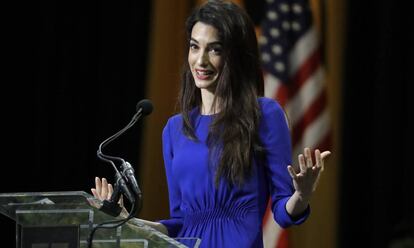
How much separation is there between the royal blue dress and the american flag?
2.07 metres

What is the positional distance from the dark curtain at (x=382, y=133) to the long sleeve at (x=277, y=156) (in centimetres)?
185

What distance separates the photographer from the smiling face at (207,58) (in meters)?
2.78

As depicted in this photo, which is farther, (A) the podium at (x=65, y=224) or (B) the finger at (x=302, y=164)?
(B) the finger at (x=302, y=164)

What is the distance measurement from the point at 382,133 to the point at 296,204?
1981mm

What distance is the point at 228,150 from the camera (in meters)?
2.68

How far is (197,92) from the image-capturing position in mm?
2930

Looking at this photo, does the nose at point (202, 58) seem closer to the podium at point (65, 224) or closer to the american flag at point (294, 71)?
the podium at point (65, 224)

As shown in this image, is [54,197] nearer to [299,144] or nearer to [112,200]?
[112,200]

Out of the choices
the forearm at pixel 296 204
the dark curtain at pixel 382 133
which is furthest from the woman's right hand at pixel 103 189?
the dark curtain at pixel 382 133

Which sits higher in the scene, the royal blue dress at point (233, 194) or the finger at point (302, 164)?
the finger at point (302, 164)


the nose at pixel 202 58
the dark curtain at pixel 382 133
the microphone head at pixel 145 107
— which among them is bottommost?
the dark curtain at pixel 382 133

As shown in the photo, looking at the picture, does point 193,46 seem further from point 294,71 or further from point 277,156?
→ point 294,71

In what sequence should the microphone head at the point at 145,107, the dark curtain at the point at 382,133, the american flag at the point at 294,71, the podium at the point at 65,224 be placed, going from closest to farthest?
1. the podium at the point at 65,224
2. the microphone head at the point at 145,107
3. the dark curtain at the point at 382,133
4. the american flag at the point at 294,71

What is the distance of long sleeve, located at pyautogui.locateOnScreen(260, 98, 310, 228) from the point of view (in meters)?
2.70
